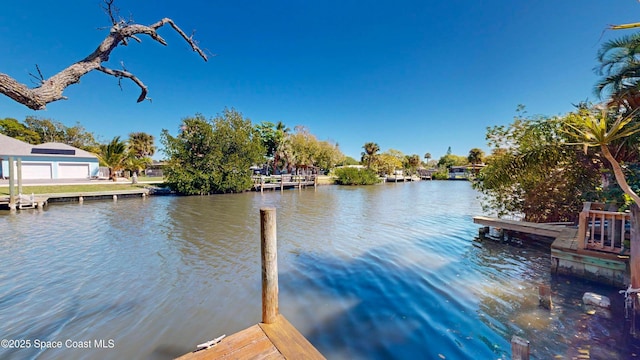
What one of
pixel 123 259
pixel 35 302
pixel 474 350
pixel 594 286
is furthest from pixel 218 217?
pixel 594 286

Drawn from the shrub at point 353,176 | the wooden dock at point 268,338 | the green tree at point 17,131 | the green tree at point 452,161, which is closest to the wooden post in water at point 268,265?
the wooden dock at point 268,338

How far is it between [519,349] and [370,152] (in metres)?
43.2

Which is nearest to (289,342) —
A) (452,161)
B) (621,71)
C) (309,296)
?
(309,296)

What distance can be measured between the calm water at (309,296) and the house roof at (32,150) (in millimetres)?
24095

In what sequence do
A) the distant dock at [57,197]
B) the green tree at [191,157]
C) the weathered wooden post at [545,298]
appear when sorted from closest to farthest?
the weathered wooden post at [545,298], the distant dock at [57,197], the green tree at [191,157]

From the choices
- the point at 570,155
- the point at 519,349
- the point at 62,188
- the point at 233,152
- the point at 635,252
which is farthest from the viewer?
the point at 233,152

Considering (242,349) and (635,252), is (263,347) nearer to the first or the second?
(242,349)

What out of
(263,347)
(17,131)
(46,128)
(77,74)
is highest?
(46,128)

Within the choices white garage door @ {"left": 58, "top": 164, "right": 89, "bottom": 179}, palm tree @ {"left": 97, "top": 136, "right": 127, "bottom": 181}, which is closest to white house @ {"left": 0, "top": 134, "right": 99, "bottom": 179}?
white garage door @ {"left": 58, "top": 164, "right": 89, "bottom": 179}

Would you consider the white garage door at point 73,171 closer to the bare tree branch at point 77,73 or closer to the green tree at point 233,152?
the green tree at point 233,152

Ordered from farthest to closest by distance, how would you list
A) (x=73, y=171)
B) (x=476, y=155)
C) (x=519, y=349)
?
(x=476, y=155), (x=73, y=171), (x=519, y=349)

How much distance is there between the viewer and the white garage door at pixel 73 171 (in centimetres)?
2791

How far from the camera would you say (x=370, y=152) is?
4431 cm

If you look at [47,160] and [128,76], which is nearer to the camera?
[128,76]
